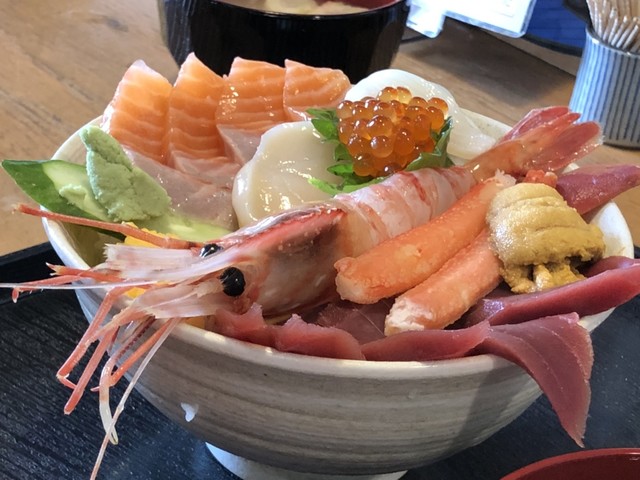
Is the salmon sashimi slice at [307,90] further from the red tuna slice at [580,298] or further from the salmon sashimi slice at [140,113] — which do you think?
the red tuna slice at [580,298]

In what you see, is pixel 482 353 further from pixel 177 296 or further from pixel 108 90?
pixel 108 90

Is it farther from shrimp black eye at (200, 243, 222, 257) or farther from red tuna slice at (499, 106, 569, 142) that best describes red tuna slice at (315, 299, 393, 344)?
red tuna slice at (499, 106, 569, 142)

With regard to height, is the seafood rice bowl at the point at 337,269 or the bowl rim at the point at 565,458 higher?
the seafood rice bowl at the point at 337,269

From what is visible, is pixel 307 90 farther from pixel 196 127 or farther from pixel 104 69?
pixel 104 69

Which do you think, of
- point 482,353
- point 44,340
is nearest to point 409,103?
point 482,353

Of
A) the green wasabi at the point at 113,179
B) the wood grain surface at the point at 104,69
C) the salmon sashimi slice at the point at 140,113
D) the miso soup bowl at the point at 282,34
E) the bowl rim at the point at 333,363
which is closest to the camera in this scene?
the bowl rim at the point at 333,363

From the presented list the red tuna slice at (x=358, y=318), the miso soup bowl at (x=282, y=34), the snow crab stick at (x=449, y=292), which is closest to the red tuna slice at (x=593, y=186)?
the snow crab stick at (x=449, y=292)
